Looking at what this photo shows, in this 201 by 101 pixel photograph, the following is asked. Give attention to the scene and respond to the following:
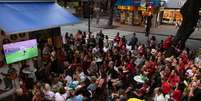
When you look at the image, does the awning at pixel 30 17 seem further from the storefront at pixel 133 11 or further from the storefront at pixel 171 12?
the storefront at pixel 171 12

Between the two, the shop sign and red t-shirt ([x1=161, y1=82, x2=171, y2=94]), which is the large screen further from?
the shop sign

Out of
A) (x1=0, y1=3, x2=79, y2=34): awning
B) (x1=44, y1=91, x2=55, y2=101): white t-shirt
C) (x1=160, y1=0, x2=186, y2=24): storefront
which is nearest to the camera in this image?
(x1=44, y1=91, x2=55, y2=101): white t-shirt

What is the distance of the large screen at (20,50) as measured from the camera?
14.4m

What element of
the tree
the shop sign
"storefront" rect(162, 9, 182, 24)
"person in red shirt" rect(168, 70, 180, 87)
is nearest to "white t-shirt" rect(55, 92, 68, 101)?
"person in red shirt" rect(168, 70, 180, 87)

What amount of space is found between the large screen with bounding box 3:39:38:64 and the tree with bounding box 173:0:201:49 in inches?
438

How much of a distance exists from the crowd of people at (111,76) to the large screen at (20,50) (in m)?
0.98

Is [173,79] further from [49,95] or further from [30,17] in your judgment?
[30,17]

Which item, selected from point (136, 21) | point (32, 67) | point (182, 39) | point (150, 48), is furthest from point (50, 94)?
point (136, 21)

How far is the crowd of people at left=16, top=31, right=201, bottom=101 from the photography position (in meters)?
12.6

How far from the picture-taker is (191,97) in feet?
42.4

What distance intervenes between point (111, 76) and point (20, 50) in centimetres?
455

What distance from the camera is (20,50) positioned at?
14.9 metres

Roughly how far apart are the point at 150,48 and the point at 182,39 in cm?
420

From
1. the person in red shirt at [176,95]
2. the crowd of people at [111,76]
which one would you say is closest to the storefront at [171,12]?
the crowd of people at [111,76]
